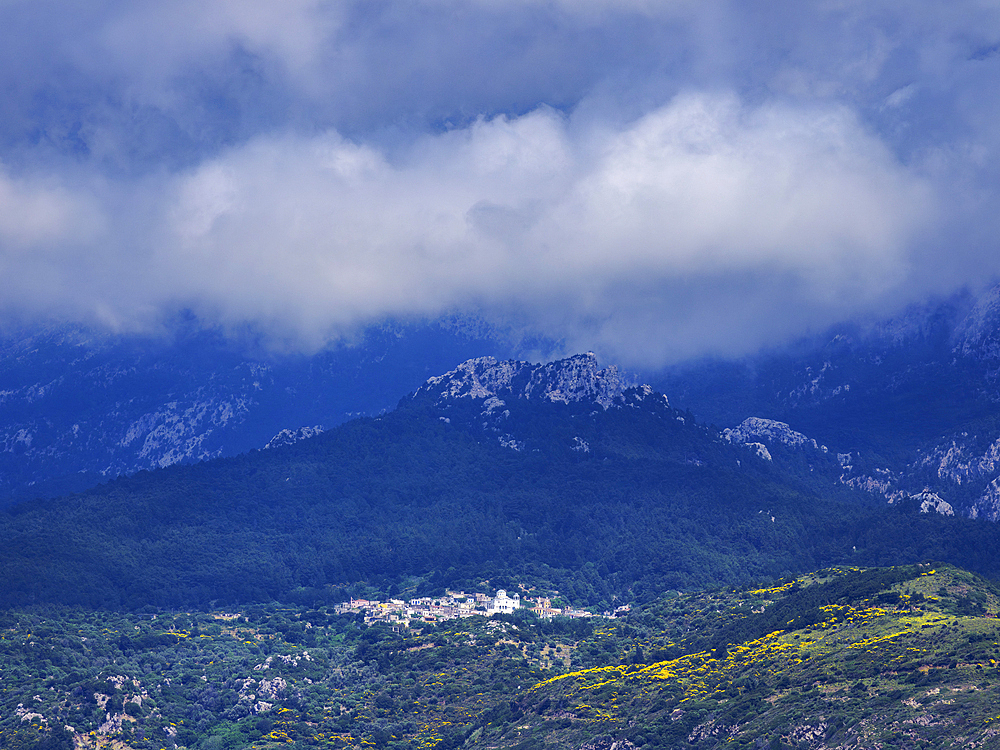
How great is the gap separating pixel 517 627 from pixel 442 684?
91.3 feet

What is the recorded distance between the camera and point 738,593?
196 meters

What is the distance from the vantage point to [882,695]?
12088 cm

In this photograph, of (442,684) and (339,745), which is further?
(442,684)

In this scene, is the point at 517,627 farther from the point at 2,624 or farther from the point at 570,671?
the point at 2,624

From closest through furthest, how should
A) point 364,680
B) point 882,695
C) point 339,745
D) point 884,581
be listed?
point 882,695, point 339,745, point 884,581, point 364,680

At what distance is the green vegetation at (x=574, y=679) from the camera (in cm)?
12244

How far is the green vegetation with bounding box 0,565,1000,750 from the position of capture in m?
122

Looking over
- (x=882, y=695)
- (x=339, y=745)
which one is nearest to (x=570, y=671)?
(x=339, y=745)

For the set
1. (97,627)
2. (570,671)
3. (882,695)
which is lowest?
(882,695)

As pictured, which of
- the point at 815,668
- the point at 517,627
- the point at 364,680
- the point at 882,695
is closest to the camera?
the point at 882,695

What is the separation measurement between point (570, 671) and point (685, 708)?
1538 inches

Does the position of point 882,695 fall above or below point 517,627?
below

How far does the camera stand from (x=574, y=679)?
6245 inches

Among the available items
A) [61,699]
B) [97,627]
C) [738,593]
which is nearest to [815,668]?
[738,593]
